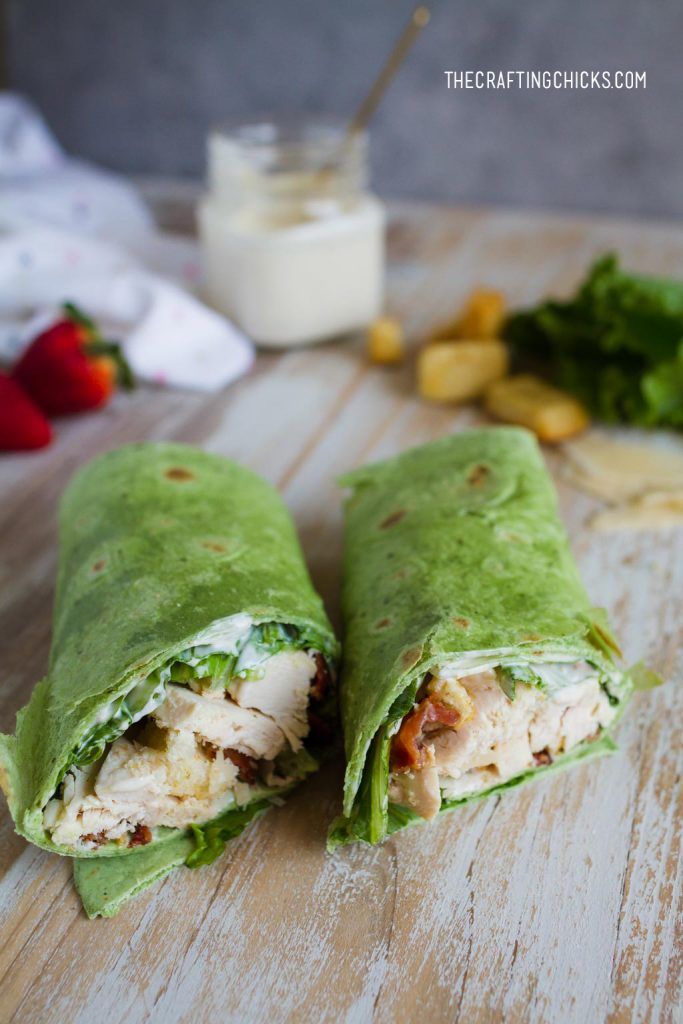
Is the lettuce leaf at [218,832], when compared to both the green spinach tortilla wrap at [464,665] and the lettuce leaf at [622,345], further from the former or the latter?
the lettuce leaf at [622,345]

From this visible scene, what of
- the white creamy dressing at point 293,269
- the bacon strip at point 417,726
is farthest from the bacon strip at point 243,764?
the white creamy dressing at point 293,269

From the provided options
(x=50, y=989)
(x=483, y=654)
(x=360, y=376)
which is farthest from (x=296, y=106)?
(x=50, y=989)

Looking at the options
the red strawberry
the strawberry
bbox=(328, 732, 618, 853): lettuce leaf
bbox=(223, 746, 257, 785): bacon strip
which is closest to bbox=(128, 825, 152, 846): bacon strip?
bbox=(223, 746, 257, 785): bacon strip

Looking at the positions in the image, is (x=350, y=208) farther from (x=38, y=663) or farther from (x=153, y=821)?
(x=153, y=821)

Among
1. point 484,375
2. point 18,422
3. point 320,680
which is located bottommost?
point 484,375

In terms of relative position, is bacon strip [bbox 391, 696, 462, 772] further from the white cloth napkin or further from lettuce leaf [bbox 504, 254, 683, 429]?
the white cloth napkin

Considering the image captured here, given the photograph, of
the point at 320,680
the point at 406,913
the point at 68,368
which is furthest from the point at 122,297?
the point at 406,913

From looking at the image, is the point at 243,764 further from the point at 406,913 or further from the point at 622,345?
the point at 622,345
